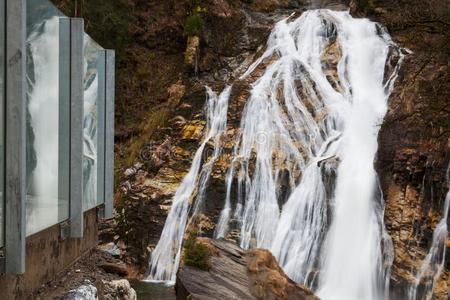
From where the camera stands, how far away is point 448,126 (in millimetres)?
12281

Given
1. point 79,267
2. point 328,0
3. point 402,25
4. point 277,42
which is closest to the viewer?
point 79,267

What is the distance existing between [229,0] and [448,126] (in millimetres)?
16327

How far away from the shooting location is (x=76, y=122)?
5668 millimetres

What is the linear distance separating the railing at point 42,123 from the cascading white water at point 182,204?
881cm

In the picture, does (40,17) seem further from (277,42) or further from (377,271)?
(277,42)

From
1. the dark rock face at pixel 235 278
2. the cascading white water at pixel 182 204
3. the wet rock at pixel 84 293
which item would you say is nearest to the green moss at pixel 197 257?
the dark rock face at pixel 235 278

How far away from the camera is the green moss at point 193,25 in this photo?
928 inches

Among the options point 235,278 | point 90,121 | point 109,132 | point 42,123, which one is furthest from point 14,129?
point 235,278

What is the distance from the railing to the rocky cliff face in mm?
6130

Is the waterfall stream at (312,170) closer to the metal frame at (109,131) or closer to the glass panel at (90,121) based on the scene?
the metal frame at (109,131)

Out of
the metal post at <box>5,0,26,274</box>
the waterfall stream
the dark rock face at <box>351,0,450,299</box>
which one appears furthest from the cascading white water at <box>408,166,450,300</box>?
the metal post at <box>5,0,26,274</box>

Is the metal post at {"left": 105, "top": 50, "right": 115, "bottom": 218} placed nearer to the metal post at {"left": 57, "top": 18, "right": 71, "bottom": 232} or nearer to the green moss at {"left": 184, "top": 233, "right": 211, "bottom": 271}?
the green moss at {"left": 184, "top": 233, "right": 211, "bottom": 271}

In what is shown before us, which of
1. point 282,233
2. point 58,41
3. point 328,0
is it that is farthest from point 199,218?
point 328,0

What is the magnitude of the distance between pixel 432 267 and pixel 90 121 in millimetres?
10023
